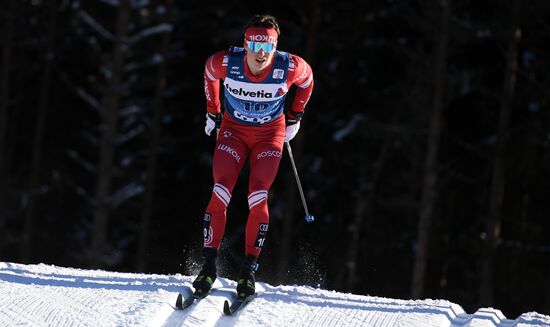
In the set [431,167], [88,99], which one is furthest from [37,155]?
[431,167]

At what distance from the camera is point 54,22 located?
76.2ft

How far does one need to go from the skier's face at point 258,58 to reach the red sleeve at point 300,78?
220 millimetres

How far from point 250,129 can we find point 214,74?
528 mm

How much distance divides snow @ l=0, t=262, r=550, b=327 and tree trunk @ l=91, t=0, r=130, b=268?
35.8ft

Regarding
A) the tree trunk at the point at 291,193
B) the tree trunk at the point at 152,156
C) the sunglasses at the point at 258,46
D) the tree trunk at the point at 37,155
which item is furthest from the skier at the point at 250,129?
the tree trunk at the point at 37,155

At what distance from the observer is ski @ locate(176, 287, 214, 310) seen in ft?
20.5

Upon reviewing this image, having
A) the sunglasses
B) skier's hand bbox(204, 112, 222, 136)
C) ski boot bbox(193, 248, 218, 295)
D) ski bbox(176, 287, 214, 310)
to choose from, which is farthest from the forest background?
the sunglasses

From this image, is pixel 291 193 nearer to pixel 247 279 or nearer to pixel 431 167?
pixel 431 167

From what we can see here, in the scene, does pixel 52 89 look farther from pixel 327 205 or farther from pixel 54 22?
pixel 327 205

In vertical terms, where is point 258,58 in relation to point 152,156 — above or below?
above

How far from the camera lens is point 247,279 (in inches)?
269

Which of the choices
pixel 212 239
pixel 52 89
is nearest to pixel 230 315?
pixel 212 239

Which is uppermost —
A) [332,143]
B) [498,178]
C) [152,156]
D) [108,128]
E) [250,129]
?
[250,129]

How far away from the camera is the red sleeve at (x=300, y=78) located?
23.3ft
